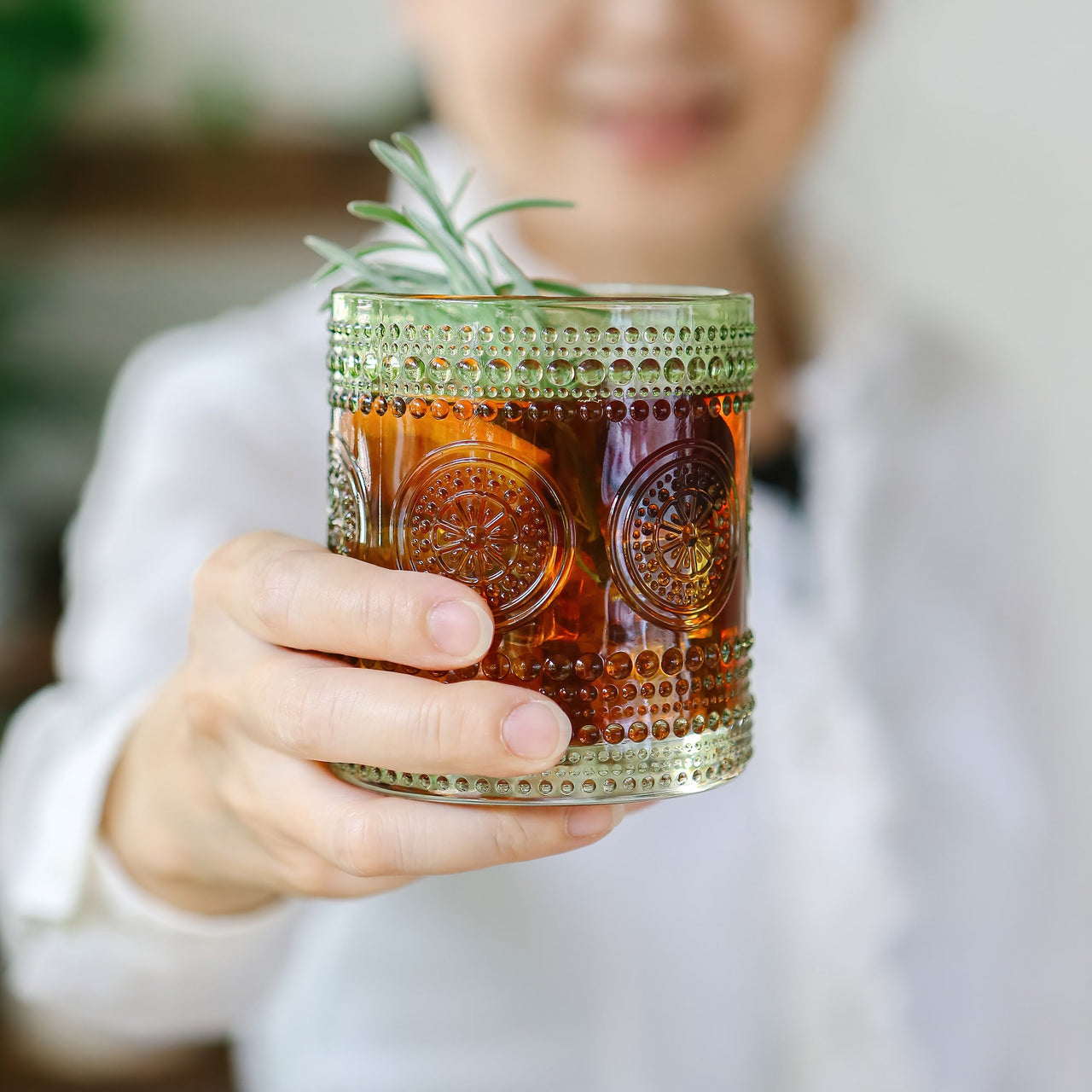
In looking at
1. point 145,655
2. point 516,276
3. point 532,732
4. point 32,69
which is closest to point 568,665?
point 532,732

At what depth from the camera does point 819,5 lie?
1.10 meters

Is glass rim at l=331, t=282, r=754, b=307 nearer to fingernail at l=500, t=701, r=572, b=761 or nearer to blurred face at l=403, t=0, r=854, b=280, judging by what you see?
fingernail at l=500, t=701, r=572, b=761

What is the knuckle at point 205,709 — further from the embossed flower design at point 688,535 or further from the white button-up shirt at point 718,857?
the white button-up shirt at point 718,857

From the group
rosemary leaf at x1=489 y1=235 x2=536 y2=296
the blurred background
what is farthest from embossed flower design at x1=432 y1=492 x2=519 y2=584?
the blurred background

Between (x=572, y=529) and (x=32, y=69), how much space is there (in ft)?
5.63

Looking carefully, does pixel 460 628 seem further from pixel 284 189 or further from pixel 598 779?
pixel 284 189

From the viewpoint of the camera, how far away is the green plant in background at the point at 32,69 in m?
1.75

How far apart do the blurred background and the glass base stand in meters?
1.29

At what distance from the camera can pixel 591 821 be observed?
47 centimetres

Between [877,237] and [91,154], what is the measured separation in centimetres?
121

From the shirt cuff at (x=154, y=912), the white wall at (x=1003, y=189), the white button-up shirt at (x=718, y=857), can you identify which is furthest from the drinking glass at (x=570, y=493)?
the white wall at (x=1003, y=189)

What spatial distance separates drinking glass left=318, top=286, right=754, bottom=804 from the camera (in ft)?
1.39

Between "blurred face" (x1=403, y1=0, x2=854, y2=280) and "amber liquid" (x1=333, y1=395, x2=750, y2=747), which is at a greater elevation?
"blurred face" (x1=403, y1=0, x2=854, y2=280)

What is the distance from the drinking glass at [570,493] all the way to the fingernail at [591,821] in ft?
0.10
